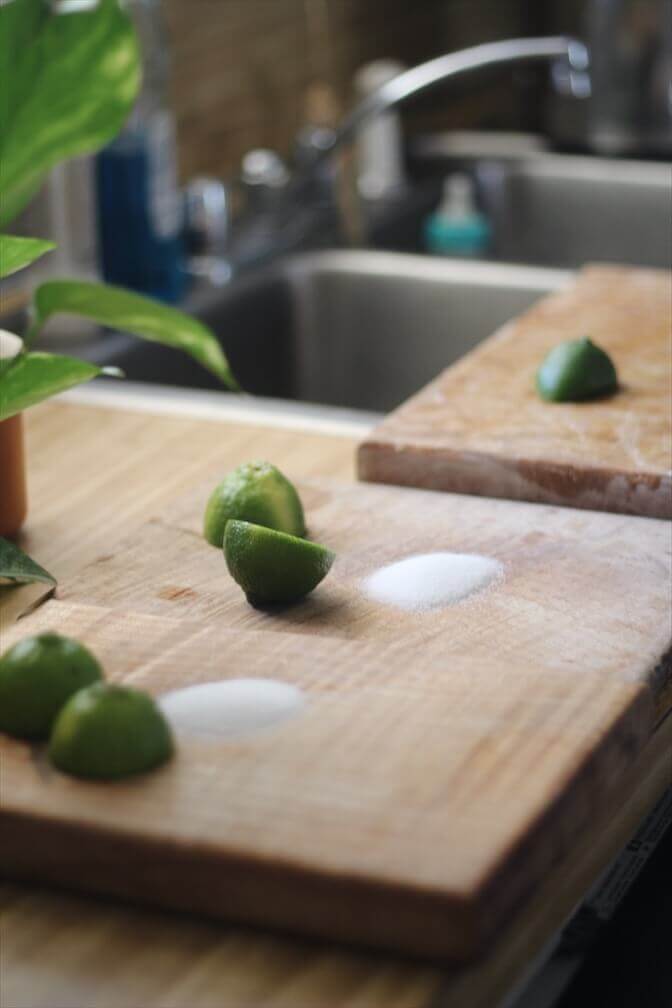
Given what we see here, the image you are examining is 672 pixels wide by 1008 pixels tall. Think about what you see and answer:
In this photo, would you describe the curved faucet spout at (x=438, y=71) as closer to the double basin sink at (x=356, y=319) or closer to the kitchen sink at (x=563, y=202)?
the double basin sink at (x=356, y=319)

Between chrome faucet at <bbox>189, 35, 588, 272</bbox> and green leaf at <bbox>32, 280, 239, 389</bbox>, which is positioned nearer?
green leaf at <bbox>32, 280, 239, 389</bbox>

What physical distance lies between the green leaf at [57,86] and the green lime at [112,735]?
0.90 feet

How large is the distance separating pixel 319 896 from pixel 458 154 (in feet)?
6.23

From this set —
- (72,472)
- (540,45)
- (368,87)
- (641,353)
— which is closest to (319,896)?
(72,472)

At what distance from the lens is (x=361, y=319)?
6.20ft

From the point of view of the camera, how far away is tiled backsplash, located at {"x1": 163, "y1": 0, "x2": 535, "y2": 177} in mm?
2254

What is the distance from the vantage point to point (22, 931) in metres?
0.69

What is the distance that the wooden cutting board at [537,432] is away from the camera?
1.07 m

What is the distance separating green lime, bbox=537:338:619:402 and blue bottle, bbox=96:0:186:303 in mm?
632

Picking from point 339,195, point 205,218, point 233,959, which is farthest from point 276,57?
point 233,959

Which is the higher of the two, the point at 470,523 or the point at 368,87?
the point at 368,87

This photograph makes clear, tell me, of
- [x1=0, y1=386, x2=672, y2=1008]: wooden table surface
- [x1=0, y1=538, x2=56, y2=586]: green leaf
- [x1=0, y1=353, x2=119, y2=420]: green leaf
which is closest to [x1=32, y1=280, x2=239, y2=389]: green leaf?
[x1=0, y1=353, x2=119, y2=420]: green leaf

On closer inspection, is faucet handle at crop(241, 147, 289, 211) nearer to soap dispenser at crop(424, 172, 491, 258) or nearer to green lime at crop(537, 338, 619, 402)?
soap dispenser at crop(424, 172, 491, 258)

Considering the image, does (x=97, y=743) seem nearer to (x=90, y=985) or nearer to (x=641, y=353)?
(x=90, y=985)
